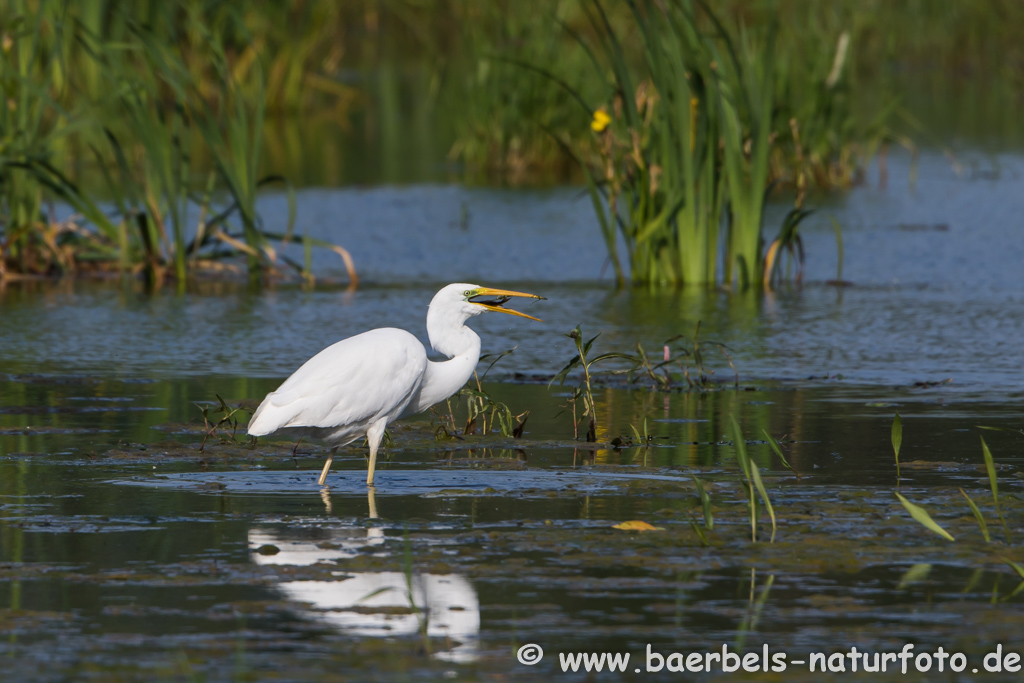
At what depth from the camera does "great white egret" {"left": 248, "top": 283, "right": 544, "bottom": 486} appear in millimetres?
5895

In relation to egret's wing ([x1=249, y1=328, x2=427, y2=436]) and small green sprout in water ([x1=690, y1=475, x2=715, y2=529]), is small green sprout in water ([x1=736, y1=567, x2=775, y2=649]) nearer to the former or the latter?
small green sprout in water ([x1=690, y1=475, x2=715, y2=529])

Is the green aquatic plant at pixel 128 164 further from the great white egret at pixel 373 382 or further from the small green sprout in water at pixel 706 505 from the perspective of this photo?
the small green sprout in water at pixel 706 505

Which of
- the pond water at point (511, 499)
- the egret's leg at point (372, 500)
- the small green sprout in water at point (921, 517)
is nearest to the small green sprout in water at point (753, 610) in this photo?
the pond water at point (511, 499)

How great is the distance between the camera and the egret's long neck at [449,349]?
6.34 m

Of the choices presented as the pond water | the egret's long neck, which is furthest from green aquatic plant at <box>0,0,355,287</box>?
the egret's long neck

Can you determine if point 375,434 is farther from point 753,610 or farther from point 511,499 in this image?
point 753,610

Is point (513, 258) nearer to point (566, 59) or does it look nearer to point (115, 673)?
point (566, 59)

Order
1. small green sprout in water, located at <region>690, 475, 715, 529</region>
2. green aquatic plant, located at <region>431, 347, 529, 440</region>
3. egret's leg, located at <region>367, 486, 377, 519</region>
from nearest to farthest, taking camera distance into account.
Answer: small green sprout in water, located at <region>690, 475, 715, 529</region> < egret's leg, located at <region>367, 486, 377, 519</region> < green aquatic plant, located at <region>431, 347, 529, 440</region>

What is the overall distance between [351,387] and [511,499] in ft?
2.46

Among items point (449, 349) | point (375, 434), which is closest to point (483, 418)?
point (449, 349)

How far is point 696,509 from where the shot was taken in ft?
17.8

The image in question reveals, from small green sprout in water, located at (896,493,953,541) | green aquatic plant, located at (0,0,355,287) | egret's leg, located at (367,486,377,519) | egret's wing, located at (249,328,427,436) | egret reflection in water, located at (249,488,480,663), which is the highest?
green aquatic plant, located at (0,0,355,287)

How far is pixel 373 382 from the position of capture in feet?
19.5

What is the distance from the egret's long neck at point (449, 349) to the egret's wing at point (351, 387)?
17cm
